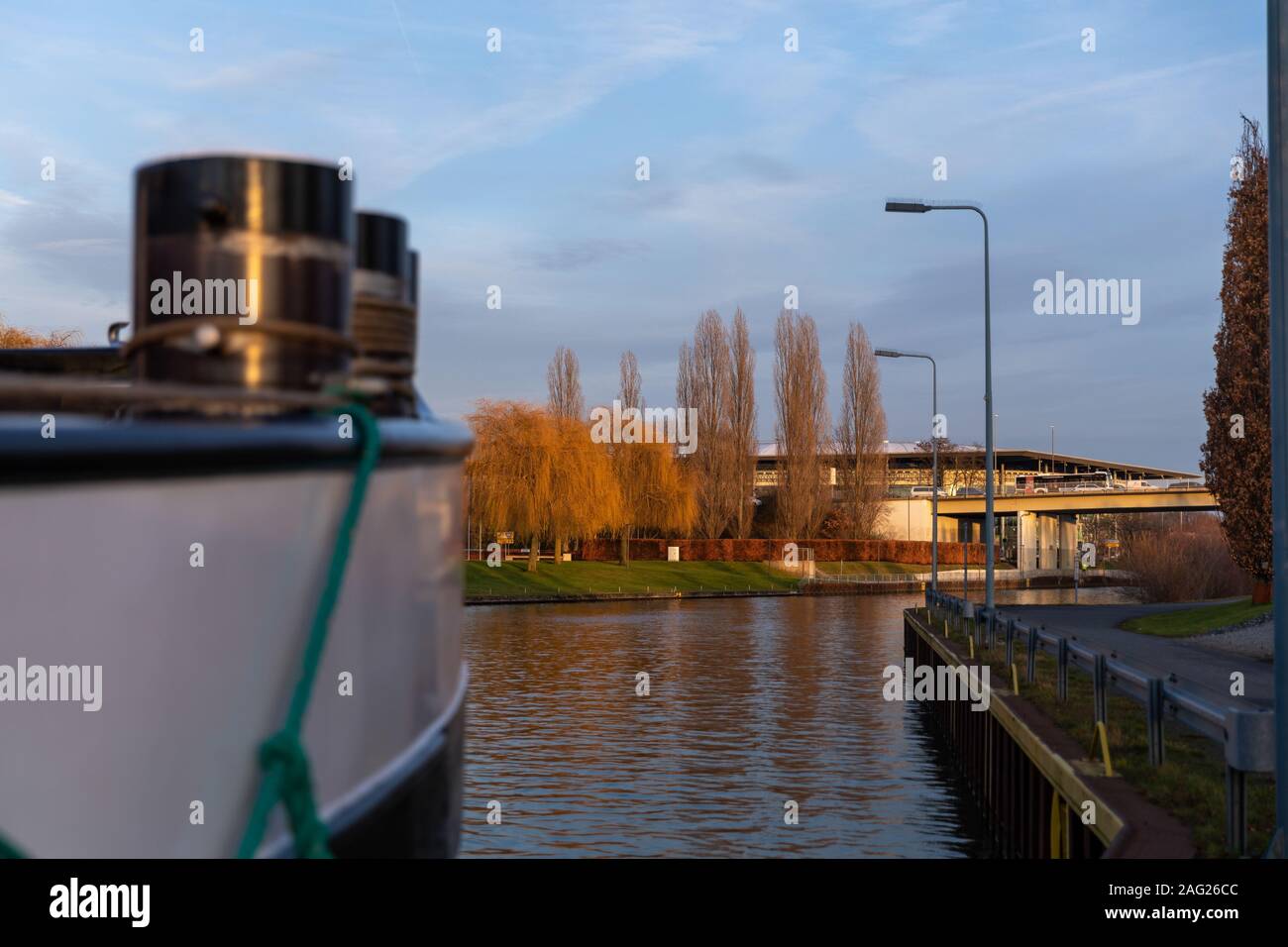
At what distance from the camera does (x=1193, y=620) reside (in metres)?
32.2

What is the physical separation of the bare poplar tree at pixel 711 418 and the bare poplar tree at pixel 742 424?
32 cm

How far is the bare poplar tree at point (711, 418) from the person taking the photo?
8062 centimetres

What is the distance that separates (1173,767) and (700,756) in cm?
1034

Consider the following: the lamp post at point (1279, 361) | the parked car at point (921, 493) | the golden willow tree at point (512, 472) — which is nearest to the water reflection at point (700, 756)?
the lamp post at point (1279, 361)

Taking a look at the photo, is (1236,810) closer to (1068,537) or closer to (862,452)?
(862,452)

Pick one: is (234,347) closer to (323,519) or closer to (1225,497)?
(323,519)

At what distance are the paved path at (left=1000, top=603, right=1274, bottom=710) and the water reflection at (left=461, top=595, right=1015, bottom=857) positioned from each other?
3.33m

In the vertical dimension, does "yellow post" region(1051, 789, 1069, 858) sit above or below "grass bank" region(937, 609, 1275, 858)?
below

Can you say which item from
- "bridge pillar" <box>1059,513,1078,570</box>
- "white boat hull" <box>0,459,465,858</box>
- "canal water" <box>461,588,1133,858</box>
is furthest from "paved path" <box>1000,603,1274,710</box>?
"bridge pillar" <box>1059,513,1078,570</box>

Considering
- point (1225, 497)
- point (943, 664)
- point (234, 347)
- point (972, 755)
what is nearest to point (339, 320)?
point (234, 347)

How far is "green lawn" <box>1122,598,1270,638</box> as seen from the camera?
1180 inches

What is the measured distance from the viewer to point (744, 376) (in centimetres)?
8344

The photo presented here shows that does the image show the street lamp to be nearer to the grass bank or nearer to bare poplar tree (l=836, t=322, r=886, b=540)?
the grass bank
